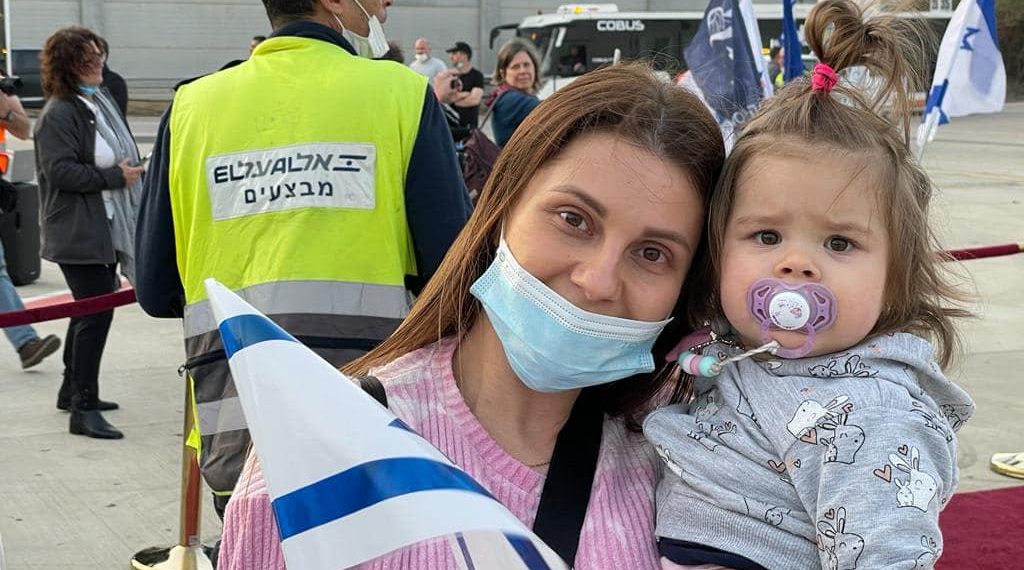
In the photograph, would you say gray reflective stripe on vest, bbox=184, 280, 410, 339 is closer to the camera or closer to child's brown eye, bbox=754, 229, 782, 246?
child's brown eye, bbox=754, 229, 782, 246

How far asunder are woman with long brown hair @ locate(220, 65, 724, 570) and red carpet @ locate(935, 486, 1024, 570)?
3137mm

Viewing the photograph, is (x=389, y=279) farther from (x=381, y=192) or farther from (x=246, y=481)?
(x=246, y=481)

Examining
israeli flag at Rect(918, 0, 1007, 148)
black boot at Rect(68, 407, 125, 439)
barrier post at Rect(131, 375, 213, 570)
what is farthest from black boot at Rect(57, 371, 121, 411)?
israeli flag at Rect(918, 0, 1007, 148)

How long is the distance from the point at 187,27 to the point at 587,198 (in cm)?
3778

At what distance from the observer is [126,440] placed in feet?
19.9

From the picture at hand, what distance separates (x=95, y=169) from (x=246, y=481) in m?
4.78

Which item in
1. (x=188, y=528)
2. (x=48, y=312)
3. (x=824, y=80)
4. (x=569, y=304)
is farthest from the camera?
(x=188, y=528)

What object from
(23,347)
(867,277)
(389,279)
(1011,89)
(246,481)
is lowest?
(1011,89)

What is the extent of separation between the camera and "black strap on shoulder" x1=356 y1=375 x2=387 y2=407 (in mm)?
1587

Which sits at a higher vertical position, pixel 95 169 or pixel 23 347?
pixel 95 169

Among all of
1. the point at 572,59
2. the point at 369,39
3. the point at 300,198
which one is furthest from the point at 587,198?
the point at 572,59

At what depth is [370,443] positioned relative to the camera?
123 cm

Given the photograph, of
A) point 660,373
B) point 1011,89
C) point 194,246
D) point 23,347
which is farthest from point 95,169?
point 1011,89

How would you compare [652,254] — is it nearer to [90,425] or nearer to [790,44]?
[90,425]
